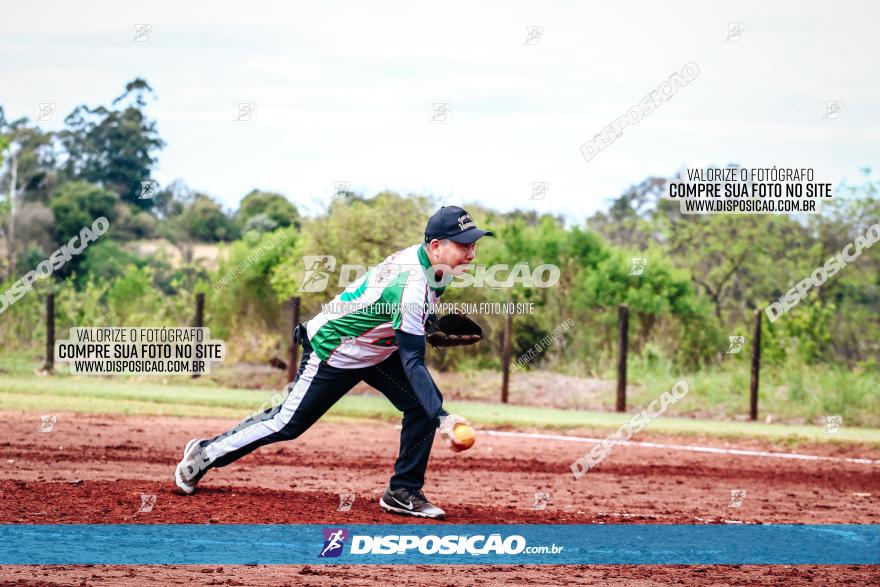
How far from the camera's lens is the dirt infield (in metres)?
6.98

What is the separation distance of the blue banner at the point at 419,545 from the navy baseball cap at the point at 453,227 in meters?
2.01

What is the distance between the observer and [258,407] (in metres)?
19.5

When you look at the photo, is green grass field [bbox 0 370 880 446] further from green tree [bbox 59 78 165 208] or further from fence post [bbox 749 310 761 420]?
green tree [bbox 59 78 165 208]

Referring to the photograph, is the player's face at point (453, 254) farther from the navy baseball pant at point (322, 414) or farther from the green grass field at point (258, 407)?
the green grass field at point (258, 407)

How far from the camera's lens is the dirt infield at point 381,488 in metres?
6.98

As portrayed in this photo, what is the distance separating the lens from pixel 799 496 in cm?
1152

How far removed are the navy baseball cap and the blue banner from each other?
2012mm

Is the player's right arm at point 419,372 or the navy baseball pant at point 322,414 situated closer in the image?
the player's right arm at point 419,372

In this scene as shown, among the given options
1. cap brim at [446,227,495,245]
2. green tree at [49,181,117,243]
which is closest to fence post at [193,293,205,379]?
cap brim at [446,227,495,245]

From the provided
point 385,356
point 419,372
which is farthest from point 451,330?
point 419,372

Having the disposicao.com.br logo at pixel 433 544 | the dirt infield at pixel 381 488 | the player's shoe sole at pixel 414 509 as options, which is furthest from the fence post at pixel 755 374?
the disposicao.com.br logo at pixel 433 544

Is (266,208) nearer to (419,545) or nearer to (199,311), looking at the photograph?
(199,311)

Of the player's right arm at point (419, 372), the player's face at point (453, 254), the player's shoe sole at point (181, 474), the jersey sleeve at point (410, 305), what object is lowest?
the player's shoe sole at point (181, 474)

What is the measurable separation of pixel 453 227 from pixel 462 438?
5.14 ft
